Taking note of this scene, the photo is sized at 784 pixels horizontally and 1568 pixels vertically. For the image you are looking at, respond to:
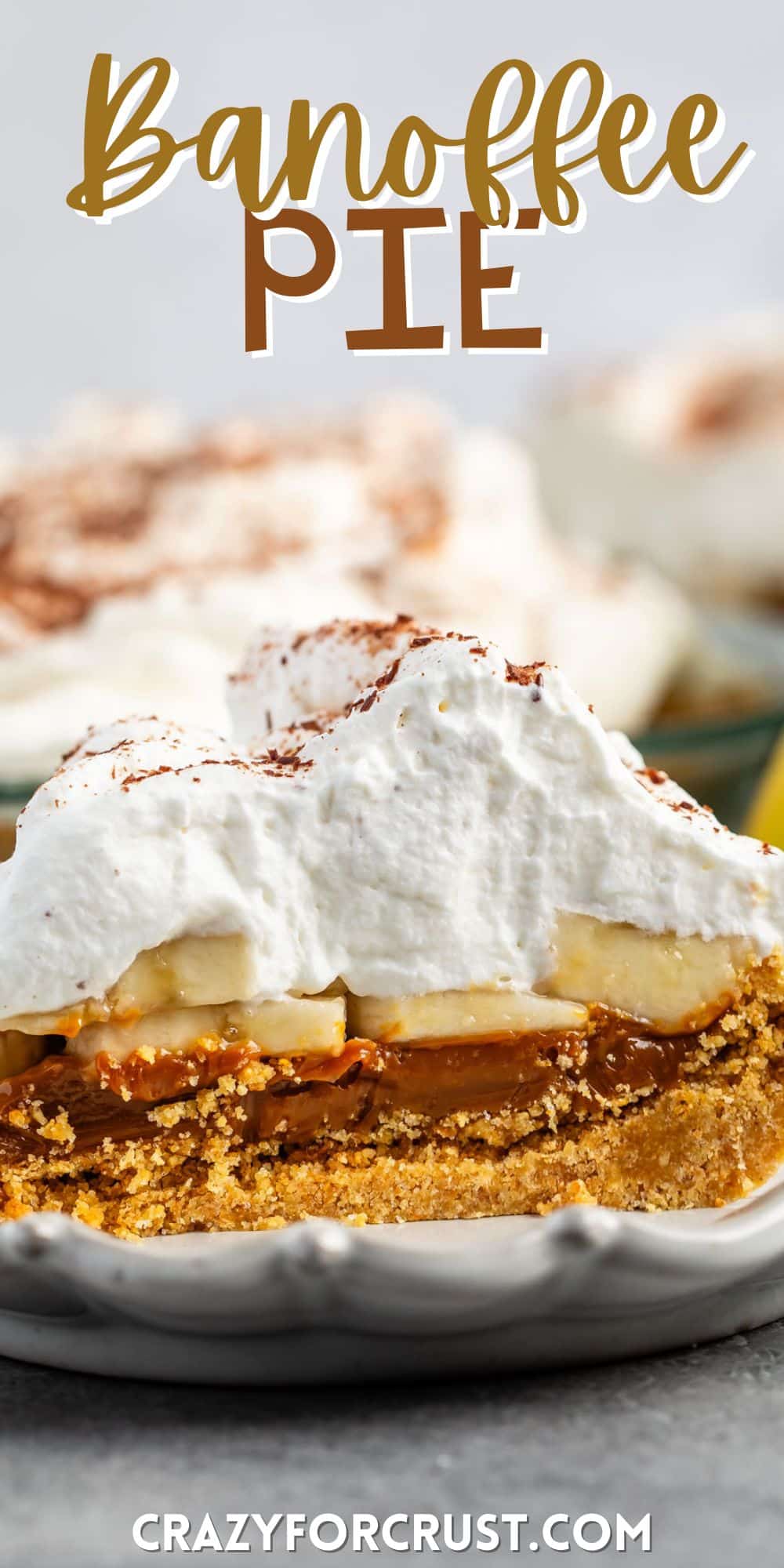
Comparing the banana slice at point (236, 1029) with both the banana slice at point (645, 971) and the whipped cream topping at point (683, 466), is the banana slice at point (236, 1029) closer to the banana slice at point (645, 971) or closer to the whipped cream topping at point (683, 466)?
the banana slice at point (645, 971)

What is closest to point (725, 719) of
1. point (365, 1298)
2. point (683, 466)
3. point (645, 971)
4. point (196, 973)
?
point (645, 971)

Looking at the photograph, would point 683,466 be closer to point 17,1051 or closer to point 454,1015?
point 454,1015

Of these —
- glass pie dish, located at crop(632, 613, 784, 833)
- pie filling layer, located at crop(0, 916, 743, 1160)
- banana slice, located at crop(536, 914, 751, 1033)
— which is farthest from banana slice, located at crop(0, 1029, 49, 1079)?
glass pie dish, located at crop(632, 613, 784, 833)

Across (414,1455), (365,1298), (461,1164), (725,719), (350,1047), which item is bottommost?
(414,1455)

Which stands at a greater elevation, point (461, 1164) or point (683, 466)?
point (683, 466)

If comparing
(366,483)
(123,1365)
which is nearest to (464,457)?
(366,483)

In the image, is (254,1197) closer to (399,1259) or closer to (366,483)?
(399,1259)

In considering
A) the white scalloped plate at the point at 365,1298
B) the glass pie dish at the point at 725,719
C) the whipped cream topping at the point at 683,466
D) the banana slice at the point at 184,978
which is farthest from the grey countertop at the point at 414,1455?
the whipped cream topping at the point at 683,466
